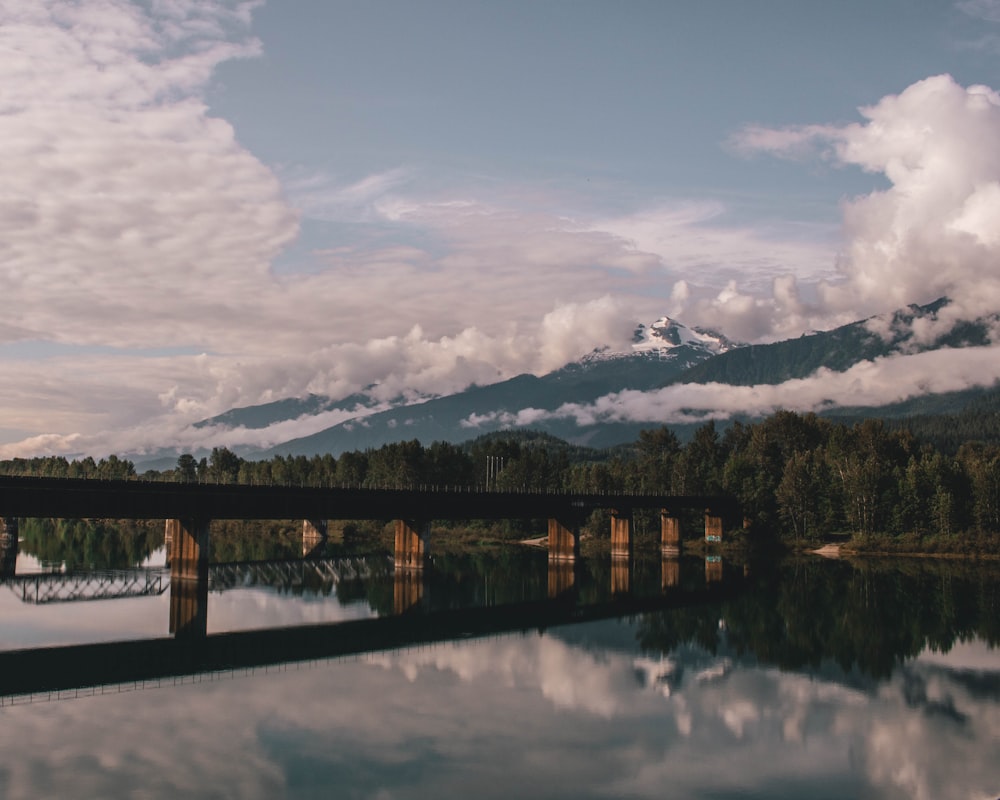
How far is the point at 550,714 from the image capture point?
51219mm

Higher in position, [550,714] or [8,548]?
[8,548]

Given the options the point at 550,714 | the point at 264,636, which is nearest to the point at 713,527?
the point at 264,636

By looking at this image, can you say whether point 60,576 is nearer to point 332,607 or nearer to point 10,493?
point 10,493

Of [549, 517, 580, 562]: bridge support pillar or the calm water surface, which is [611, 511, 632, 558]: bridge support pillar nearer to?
[549, 517, 580, 562]: bridge support pillar

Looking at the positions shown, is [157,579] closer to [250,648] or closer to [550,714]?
[250,648]

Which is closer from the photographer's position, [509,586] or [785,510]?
[509,586]

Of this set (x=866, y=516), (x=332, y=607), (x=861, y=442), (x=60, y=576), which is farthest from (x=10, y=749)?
(x=861, y=442)

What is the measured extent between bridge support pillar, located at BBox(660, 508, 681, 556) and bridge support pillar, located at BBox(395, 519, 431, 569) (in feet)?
179

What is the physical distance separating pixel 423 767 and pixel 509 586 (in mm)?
70089

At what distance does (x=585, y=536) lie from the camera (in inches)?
7525

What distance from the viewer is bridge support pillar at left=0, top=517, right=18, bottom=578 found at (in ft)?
376

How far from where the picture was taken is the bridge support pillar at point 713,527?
572ft

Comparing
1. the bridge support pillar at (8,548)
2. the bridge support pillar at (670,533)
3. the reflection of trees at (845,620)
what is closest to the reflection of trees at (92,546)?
the bridge support pillar at (8,548)

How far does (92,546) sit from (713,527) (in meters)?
107
